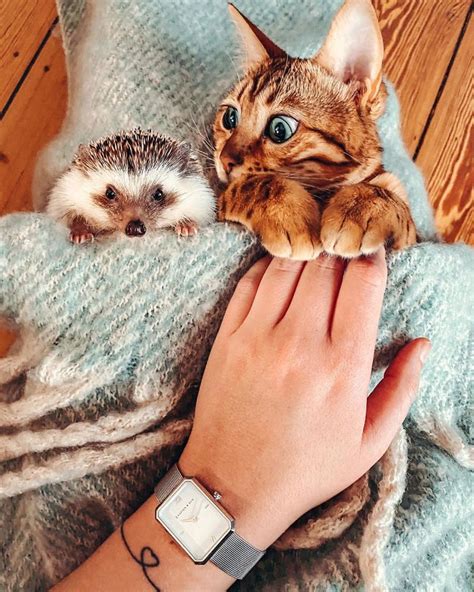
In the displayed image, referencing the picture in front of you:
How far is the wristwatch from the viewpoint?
84cm

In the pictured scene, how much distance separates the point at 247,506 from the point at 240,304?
31cm

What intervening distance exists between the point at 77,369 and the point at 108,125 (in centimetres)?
52

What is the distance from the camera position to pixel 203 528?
0.85 m

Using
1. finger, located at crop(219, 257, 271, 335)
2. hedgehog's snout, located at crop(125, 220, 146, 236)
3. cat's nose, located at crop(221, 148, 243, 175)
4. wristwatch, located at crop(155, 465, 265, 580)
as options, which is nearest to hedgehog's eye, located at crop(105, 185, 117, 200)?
hedgehog's snout, located at crop(125, 220, 146, 236)

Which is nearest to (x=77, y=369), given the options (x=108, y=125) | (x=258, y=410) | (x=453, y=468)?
(x=258, y=410)

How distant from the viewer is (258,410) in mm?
878

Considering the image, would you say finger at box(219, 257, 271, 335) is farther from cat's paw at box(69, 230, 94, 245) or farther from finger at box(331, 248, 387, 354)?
cat's paw at box(69, 230, 94, 245)

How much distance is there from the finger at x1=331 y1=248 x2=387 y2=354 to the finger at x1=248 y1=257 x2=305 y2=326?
9 cm

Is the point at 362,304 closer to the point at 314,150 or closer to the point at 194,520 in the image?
the point at 314,150

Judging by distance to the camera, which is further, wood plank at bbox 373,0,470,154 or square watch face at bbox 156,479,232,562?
wood plank at bbox 373,0,470,154

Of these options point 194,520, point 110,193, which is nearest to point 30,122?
point 110,193

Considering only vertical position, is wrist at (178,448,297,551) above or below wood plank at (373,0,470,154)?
below

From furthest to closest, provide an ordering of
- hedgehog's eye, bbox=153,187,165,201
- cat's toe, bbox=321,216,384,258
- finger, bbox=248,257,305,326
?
hedgehog's eye, bbox=153,187,165,201 → finger, bbox=248,257,305,326 → cat's toe, bbox=321,216,384,258

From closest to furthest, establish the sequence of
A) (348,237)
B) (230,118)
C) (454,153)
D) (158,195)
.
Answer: (348,237), (230,118), (158,195), (454,153)
